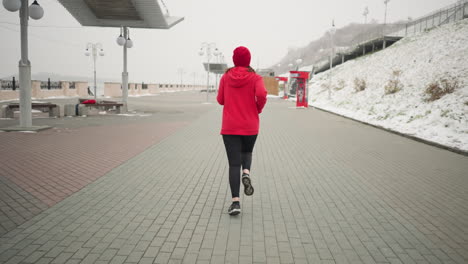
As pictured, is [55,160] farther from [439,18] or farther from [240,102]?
[439,18]

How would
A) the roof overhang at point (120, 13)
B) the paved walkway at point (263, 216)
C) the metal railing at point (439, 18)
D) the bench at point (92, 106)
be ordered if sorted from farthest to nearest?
the metal railing at point (439, 18)
the roof overhang at point (120, 13)
the bench at point (92, 106)
the paved walkway at point (263, 216)

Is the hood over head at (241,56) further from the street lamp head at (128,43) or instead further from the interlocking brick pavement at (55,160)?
the street lamp head at (128,43)

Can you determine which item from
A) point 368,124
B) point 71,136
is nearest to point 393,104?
point 368,124

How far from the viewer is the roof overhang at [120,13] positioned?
17.3m

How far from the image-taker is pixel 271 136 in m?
11.1

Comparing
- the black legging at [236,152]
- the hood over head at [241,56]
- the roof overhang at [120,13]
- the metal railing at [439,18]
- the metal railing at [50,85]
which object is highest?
the metal railing at [439,18]

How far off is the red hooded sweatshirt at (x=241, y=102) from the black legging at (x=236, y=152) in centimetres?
11

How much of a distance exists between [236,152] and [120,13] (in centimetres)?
1718

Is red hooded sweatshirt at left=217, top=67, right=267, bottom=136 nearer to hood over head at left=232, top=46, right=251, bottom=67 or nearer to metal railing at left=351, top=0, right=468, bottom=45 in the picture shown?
hood over head at left=232, top=46, right=251, bottom=67

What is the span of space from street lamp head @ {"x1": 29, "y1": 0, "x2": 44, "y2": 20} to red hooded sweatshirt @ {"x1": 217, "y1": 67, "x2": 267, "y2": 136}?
30.8ft

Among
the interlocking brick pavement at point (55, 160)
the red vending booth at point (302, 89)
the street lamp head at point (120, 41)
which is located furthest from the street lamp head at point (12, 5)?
the red vending booth at point (302, 89)

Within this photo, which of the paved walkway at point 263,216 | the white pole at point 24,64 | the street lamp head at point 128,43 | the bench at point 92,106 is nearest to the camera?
the paved walkway at point 263,216

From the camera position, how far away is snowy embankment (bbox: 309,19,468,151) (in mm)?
11219

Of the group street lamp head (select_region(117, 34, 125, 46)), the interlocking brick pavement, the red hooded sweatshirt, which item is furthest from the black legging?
street lamp head (select_region(117, 34, 125, 46))
